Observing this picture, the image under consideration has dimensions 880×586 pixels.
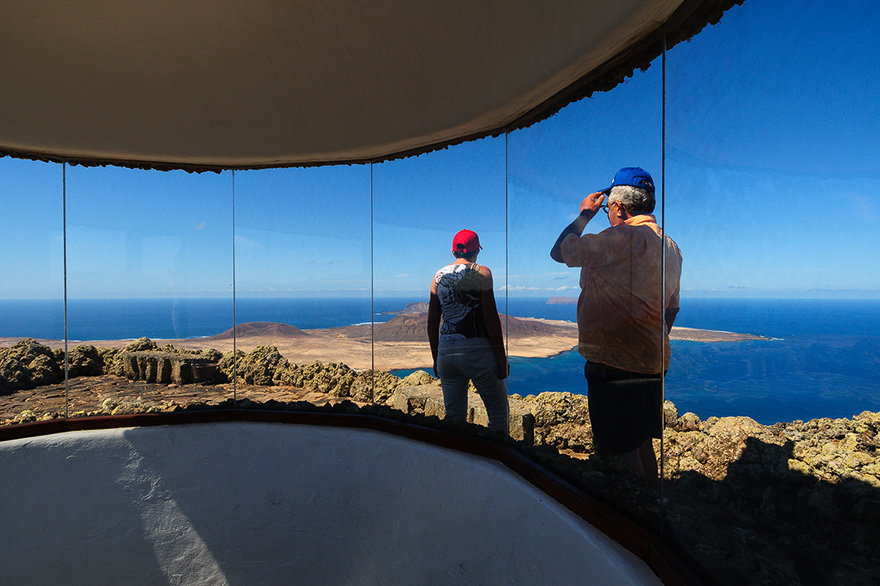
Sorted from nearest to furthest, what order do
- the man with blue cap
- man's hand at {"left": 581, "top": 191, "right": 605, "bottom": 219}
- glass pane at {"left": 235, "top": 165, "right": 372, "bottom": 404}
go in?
the man with blue cap
man's hand at {"left": 581, "top": 191, "right": 605, "bottom": 219}
glass pane at {"left": 235, "top": 165, "right": 372, "bottom": 404}

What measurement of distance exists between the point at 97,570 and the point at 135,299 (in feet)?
5.42

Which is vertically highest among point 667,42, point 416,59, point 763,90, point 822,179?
point 416,59

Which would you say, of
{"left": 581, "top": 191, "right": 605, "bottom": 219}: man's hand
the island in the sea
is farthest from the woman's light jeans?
{"left": 581, "top": 191, "right": 605, "bottom": 219}: man's hand

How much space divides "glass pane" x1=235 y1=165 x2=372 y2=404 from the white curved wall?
42 centimetres

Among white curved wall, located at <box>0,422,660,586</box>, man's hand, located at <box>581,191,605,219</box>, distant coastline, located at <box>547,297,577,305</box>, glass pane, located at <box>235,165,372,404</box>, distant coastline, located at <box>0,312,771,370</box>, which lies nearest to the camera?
man's hand, located at <box>581,191,605,219</box>

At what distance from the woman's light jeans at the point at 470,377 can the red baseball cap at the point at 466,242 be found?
46 centimetres

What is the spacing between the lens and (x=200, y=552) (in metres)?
2.35

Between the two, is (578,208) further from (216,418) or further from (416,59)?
(216,418)

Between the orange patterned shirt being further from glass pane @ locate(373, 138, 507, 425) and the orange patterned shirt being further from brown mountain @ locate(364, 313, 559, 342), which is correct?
glass pane @ locate(373, 138, 507, 425)

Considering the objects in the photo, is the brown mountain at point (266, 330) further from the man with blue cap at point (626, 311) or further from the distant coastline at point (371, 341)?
the man with blue cap at point (626, 311)

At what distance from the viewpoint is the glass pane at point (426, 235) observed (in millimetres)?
1903

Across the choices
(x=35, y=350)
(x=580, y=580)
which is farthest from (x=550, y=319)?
(x=35, y=350)

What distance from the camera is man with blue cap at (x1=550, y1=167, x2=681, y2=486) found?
1055 mm

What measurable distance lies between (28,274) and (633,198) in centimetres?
358
